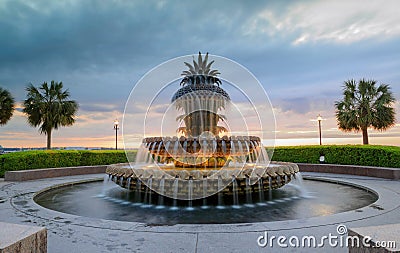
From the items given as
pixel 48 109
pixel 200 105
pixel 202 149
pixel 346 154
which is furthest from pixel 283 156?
pixel 48 109

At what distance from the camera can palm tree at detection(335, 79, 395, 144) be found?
24234mm

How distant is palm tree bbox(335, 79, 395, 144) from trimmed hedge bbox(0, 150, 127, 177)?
20396 mm

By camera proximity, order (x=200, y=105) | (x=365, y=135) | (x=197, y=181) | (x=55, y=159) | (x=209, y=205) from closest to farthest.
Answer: (x=197, y=181)
(x=209, y=205)
(x=200, y=105)
(x=55, y=159)
(x=365, y=135)

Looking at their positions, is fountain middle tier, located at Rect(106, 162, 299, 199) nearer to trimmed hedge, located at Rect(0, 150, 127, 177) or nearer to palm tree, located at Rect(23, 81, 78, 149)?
trimmed hedge, located at Rect(0, 150, 127, 177)

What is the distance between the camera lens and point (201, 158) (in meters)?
9.38

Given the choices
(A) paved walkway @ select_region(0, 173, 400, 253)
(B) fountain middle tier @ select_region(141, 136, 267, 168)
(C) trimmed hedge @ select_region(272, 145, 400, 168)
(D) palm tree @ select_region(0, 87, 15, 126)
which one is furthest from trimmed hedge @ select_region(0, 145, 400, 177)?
(A) paved walkway @ select_region(0, 173, 400, 253)

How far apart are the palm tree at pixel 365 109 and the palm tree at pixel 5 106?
95.0ft

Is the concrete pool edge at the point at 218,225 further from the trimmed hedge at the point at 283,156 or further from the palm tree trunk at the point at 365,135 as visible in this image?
the palm tree trunk at the point at 365,135

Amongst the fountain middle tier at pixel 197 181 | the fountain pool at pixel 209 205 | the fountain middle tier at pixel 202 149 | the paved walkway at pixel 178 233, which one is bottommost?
the fountain pool at pixel 209 205

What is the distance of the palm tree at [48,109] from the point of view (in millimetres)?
24875

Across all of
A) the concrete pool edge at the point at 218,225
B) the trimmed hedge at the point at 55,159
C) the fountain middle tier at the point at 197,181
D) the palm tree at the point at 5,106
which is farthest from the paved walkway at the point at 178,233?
the palm tree at the point at 5,106

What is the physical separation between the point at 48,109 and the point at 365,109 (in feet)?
98.7

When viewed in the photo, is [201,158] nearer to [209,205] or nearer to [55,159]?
[209,205]

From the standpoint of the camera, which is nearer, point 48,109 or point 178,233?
point 178,233
